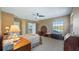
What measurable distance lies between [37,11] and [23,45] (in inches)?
27.0

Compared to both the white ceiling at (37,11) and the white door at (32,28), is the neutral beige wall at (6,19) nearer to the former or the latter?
the white ceiling at (37,11)

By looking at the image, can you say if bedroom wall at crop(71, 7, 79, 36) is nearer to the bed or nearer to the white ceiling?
the white ceiling

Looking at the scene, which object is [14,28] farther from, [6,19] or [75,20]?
[75,20]

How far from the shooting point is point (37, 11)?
1.80 m

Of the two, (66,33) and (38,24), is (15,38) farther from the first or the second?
(66,33)

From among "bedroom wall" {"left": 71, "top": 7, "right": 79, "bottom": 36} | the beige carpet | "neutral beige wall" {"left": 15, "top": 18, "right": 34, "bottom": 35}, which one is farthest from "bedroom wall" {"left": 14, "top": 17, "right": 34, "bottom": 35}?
"bedroom wall" {"left": 71, "top": 7, "right": 79, "bottom": 36}

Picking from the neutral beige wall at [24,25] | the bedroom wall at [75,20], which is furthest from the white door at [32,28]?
the bedroom wall at [75,20]

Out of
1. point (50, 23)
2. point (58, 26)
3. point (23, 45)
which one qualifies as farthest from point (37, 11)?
point (23, 45)

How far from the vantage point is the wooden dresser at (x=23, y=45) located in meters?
1.78

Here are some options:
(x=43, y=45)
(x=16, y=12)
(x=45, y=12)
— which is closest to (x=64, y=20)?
(x=45, y=12)

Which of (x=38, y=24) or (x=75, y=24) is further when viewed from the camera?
(x=38, y=24)
